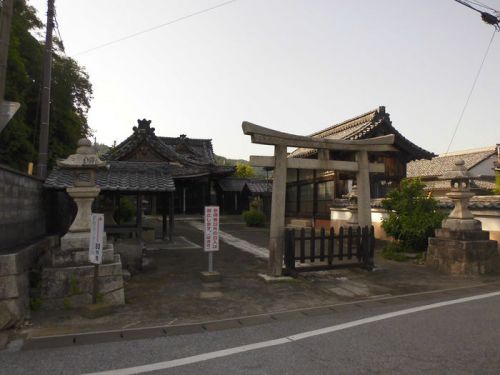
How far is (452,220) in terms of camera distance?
10.8 m

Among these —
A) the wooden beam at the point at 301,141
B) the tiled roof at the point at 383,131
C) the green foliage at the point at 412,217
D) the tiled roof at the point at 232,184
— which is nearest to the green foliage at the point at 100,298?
the wooden beam at the point at 301,141

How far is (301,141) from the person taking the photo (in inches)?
378

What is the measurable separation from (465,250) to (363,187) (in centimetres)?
314

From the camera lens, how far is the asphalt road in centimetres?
418

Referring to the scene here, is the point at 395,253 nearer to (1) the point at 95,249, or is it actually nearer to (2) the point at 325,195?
(2) the point at 325,195

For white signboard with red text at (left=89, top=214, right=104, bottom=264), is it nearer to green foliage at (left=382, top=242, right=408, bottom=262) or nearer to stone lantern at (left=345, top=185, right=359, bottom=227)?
green foliage at (left=382, top=242, right=408, bottom=262)

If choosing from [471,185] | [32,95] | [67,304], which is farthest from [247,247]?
[471,185]

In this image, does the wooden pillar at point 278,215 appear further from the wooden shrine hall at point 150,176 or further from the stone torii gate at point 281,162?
the wooden shrine hall at point 150,176

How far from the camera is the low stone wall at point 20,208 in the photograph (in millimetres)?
7027

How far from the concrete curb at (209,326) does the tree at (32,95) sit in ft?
46.9

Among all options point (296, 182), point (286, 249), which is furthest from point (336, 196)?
point (286, 249)

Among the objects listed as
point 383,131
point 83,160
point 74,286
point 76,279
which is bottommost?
point 74,286

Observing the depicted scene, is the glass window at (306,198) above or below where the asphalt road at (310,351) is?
above

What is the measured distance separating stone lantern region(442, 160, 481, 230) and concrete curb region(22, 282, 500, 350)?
122 inches
